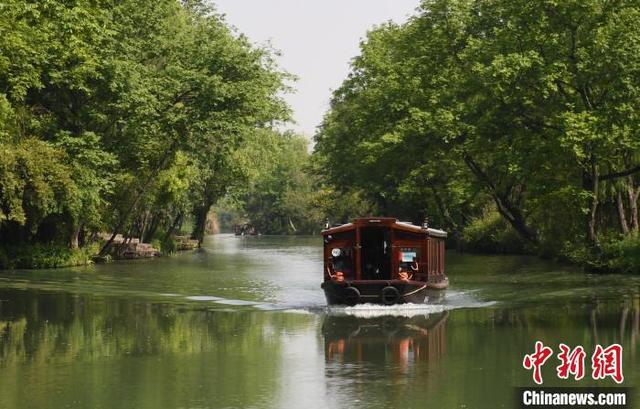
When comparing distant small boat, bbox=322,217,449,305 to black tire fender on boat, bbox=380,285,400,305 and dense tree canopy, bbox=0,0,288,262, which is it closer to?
black tire fender on boat, bbox=380,285,400,305

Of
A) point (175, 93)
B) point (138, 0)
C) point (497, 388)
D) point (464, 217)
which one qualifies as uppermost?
point (138, 0)

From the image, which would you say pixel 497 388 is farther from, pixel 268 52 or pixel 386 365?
pixel 268 52

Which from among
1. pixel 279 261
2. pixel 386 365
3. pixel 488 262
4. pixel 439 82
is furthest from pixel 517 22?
pixel 386 365

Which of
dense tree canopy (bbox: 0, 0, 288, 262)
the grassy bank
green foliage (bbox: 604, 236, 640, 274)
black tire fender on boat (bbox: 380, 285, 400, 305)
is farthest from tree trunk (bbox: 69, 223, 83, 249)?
black tire fender on boat (bbox: 380, 285, 400, 305)

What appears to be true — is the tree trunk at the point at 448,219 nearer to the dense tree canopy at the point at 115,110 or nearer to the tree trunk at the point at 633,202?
the dense tree canopy at the point at 115,110

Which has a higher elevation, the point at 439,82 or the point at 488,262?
the point at 439,82

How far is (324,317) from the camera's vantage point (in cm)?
3016

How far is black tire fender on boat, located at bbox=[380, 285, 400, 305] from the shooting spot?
31.1 metres

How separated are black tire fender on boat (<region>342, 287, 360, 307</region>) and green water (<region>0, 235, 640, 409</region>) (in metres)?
0.50

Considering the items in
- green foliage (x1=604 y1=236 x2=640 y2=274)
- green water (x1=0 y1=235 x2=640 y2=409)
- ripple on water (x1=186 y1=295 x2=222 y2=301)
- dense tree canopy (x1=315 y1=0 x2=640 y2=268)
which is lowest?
green water (x1=0 y1=235 x2=640 y2=409)

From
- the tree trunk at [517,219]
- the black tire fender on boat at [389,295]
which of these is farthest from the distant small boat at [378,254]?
the tree trunk at [517,219]

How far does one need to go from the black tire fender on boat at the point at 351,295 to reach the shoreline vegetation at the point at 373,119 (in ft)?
46.6

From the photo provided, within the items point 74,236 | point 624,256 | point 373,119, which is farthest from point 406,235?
point 373,119

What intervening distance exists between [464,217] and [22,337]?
189ft
